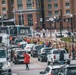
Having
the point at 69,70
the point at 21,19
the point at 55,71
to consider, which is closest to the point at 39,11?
the point at 21,19

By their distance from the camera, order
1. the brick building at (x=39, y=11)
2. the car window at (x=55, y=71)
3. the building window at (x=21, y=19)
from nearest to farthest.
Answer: the car window at (x=55, y=71) → the brick building at (x=39, y=11) → the building window at (x=21, y=19)

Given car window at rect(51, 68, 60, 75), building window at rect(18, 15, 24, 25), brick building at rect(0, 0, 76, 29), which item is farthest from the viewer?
building window at rect(18, 15, 24, 25)

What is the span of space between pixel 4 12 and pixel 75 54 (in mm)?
83138

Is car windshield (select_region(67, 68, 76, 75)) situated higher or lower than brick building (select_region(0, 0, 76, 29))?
lower

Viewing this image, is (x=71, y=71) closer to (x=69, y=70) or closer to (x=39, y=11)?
(x=69, y=70)

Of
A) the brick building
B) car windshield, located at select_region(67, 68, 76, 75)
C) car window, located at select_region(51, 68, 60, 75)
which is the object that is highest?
the brick building

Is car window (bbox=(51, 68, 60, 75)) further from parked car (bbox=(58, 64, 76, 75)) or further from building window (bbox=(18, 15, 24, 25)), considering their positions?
building window (bbox=(18, 15, 24, 25))

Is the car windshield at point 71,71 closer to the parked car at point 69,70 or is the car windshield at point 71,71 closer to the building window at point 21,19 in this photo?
the parked car at point 69,70

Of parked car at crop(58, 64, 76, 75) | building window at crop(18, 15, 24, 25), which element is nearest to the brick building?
building window at crop(18, 15, 24, 25)

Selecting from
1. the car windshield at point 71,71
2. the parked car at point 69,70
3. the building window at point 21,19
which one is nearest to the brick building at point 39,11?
the building window at point 21,19

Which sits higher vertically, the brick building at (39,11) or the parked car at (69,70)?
the brick building at (39,11)

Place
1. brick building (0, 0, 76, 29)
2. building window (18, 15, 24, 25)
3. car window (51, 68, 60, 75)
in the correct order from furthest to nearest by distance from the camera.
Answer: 1. building window (18, 15, 24, 25)
2. brick building (0, 0, 76, 29)
3. car window (51, 68, 60, 75)

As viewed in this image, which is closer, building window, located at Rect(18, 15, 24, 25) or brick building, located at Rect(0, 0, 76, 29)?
brick building, located at Rect(0, 0, 76, 29)

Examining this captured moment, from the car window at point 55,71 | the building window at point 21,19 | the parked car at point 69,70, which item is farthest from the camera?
the building window at point 21,19
